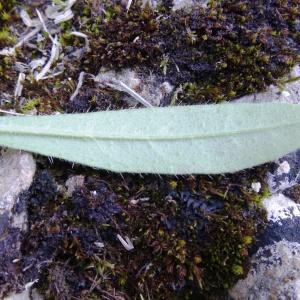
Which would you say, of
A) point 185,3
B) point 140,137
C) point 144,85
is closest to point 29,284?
point 140,137

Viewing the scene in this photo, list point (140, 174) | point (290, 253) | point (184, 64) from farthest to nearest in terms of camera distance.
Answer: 1. point (184, 64)
2. point (140, 174)
3. point (290, 253)

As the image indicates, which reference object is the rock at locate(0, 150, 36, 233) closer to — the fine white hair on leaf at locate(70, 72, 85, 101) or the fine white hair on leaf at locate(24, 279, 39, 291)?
the fine white hair on leaf at locate(24, 279, 39, 291)

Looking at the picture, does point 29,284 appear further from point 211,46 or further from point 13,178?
point 211,46

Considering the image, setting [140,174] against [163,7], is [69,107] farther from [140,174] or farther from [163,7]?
[163,7]

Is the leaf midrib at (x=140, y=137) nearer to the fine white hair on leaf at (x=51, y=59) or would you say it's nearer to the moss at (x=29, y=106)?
the moss at (x=29, y=106)

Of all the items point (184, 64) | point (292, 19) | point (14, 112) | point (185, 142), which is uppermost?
point (292, 19)

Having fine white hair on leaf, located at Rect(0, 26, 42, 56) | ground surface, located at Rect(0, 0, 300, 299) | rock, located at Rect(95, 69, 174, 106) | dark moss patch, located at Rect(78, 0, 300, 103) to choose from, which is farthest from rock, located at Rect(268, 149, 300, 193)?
fine white hair on leaf, located at Rect(0, 26, 42, 56)

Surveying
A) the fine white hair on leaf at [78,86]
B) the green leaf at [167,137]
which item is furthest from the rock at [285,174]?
the fine white hair on leaf at [78,86]

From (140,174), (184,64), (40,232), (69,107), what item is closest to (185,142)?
(140,174)
